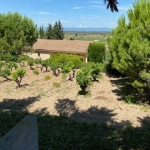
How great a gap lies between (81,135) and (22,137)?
3.93 metres

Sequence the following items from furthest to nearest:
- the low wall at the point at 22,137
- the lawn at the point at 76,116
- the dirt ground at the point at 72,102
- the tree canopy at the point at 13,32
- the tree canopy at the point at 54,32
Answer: the tree canopy at the point at 54,32
the tree canopy at the point at 13,32
the dirt ground at the point at 72,102
the lawn at the point at 76,116
the low wall at the point at 22,137

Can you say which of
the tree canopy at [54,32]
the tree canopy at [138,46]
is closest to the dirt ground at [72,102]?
the tree canopy at [138,46]

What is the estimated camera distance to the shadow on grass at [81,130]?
20.9 feet

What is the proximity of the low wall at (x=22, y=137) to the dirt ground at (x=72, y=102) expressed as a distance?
5200 mm

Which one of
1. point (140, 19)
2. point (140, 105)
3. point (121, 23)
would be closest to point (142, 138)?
point (140, 105)

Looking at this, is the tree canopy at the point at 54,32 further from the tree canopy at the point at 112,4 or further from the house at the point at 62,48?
the tree canopy at the point at 112,4

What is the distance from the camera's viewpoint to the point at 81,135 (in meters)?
6.91

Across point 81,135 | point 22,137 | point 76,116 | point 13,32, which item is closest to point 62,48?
point 13,32

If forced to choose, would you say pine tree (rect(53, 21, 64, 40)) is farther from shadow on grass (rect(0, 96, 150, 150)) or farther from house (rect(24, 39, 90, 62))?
shadow on grass (rect(0, 96, 150, 150))

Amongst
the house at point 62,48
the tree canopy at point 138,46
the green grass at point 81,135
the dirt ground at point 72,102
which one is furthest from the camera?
the house at point 62,48

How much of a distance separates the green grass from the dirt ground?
0.74m

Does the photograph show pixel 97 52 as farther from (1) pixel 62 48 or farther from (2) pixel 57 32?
(2) pixel 57 32

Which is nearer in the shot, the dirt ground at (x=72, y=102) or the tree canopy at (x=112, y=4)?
the tree canopy at (x=112, y=4)

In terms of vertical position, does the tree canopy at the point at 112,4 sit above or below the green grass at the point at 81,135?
above
